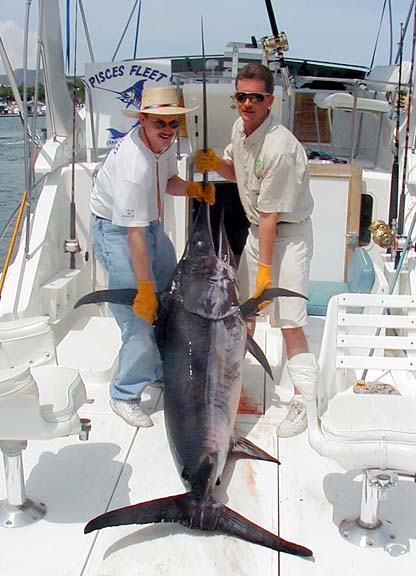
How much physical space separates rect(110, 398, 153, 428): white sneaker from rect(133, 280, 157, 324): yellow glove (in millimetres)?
469

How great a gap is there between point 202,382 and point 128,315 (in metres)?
0.55

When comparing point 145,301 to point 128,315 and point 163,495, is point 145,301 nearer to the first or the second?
point 128,315

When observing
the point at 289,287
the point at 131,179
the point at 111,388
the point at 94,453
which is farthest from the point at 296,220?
the point at 94,453

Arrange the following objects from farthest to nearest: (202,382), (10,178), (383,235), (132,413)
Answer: (10,178) → (383,235) → (132,413) → (202,382)

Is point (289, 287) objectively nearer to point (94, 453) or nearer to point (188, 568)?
point (94, 453)

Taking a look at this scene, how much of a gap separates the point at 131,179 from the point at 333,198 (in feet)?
7.72

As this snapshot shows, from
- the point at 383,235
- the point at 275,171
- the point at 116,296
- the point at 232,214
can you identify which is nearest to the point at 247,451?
the point at 116,296

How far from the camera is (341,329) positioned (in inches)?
108

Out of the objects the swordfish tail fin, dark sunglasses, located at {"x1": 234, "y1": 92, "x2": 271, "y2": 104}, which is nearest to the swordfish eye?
dark sunglasses, located at {"x1": 234, "y1": 92, "x2": 271, "y2": 104}

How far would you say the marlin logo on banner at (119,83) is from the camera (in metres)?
4.83

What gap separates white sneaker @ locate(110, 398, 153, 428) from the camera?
3023mm

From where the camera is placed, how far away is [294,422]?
116 inches

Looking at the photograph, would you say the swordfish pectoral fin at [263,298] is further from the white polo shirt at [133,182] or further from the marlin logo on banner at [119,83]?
the marlin logo on banner at [119,83]

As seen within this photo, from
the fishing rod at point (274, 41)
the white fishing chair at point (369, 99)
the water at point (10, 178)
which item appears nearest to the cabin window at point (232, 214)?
the white fishing chair at point (369, 99)
